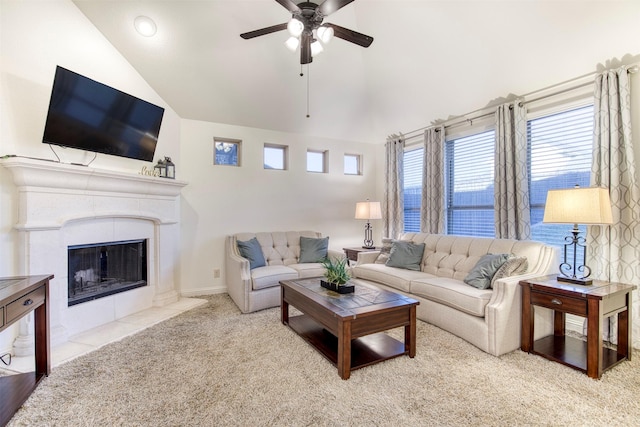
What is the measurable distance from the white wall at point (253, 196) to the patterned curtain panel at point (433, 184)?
49.7 inches

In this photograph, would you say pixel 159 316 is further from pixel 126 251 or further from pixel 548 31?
pixel 548 31

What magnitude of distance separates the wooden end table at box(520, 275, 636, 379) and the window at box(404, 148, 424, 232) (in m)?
2.45

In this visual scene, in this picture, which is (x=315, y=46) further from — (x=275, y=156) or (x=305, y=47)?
(x=275, y=156)

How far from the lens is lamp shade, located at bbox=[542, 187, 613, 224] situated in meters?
2.29

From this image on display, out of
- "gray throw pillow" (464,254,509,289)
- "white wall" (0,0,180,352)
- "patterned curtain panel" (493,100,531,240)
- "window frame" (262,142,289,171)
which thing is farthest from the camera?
"window frame" (262,142,289,171)

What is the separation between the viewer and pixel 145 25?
318 cm

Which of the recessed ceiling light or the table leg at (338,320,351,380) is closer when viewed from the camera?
the table leg at (338,320,351,380)

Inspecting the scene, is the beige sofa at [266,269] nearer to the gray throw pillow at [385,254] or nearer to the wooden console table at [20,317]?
the gray throw pillow at [385,254]

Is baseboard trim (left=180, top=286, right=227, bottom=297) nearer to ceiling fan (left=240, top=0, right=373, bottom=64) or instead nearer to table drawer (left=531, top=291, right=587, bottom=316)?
ceiling fan (left=240, top=0, right=373, bottom=64)

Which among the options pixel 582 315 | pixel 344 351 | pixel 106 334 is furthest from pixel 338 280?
pixel 106 334

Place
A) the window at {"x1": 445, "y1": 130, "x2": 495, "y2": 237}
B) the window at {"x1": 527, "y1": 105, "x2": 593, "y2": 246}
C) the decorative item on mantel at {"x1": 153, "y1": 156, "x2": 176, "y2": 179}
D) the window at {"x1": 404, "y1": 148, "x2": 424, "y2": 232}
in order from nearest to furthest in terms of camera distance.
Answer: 1. the window at {"x1": 527, "y1": 105, "x2": 593, "y2": 246}
2. the decorative item on mantel at {"x1": 153, "y1": 156, "x2": 176, "y2": 179}
3. the window at {"x1": 445, "y1": 130, "x2": 495, "y2": 237}
4. the window at {"x1": 404, "y1": 148, "x2": 424, "y2": 232}

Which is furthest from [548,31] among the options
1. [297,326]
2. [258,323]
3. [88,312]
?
[88,312]

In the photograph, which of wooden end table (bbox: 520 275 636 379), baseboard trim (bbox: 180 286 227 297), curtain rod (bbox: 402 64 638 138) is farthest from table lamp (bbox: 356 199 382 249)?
wooden end table (bbox: 520 275 636 379)

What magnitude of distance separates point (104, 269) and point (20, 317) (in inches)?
63.8
